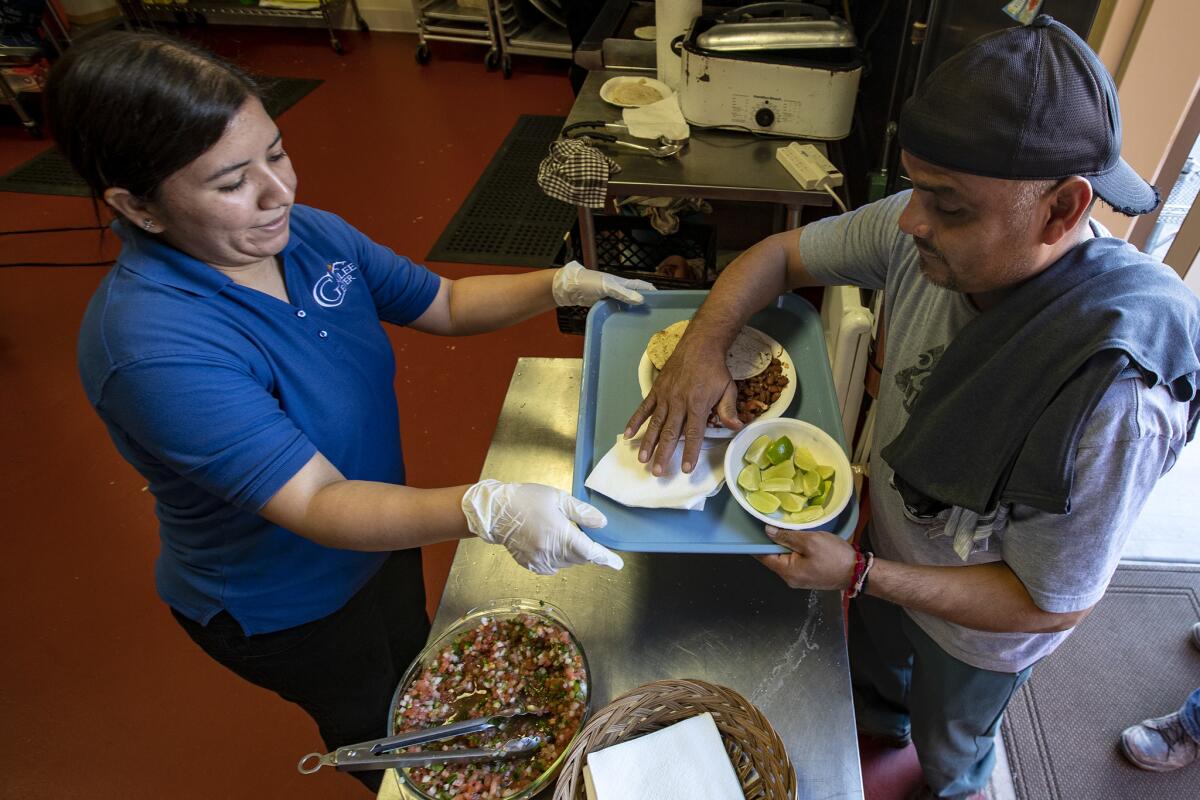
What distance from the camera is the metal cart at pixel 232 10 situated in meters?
5.43

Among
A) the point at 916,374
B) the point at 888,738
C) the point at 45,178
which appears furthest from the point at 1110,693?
the point at 45,178

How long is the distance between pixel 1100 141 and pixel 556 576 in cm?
95

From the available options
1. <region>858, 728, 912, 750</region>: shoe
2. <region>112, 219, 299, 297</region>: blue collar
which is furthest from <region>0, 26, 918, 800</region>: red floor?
<region>112, 219, 299, 297</region>: blue collar

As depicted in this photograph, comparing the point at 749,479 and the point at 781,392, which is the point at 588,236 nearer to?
the point at 781,392

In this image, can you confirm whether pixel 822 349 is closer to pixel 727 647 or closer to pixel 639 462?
pixel 639 462

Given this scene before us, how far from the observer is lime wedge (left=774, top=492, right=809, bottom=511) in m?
1.03

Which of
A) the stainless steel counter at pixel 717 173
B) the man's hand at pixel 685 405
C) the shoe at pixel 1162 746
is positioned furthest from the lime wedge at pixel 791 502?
the shoe at pixel 1162 746

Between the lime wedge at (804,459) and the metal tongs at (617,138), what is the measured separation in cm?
133

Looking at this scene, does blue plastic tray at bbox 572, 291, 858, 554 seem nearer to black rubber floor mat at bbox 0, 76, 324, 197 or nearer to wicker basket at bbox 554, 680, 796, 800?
wicker basket at bbox 554, 680, 796, 800

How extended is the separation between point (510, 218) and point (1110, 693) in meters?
3.22

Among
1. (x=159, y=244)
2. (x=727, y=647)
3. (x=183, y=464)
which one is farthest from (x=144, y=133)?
(x=727, y=647)

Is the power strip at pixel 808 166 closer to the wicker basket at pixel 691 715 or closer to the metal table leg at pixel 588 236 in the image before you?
the metal table leg at pixel 588 236

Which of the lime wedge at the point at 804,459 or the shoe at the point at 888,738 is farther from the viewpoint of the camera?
the shoe at the point at 888,738

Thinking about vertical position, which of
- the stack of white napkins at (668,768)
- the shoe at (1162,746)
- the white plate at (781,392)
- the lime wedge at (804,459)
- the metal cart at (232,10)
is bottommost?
the shoe at (1162,746)
